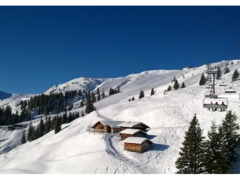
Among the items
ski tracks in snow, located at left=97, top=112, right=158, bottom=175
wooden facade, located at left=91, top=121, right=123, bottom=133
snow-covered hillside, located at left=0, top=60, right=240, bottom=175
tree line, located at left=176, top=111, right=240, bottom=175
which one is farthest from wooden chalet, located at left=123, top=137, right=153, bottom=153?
wooden facade, located at left=91, top=121, right=123, bottom=133

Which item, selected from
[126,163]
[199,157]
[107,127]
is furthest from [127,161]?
[107,127]

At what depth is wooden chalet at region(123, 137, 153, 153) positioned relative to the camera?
3876 centimetres

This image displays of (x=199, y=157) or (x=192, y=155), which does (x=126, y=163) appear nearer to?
(x=192, y=155)

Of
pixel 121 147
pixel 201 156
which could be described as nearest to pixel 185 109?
pixel 121 147

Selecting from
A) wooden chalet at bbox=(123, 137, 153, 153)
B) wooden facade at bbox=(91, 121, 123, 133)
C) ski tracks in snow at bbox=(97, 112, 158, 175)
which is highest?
wooden facade at bbox=(91, 121, 123, 133)

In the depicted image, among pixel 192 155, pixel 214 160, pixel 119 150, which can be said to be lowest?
pixel 119 150

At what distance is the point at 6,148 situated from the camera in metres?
94.4

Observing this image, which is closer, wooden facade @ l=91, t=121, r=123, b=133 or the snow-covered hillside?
the snow-covered hillside

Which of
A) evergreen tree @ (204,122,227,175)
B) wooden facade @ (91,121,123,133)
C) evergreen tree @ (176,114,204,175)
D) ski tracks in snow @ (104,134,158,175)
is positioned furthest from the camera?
wooden facade @ (91,121,123,133)

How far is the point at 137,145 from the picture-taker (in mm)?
39094

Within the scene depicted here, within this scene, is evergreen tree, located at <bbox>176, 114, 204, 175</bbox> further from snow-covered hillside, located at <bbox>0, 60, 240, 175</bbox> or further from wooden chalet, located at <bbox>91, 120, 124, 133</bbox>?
wooden chalet, located at <bbox>91, 120, 124, 133</bbox>

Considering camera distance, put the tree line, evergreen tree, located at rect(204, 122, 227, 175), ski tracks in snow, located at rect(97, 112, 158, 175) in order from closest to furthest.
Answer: evergreen tree, located at rect(204, 122, 227, 175) < the tree line < ski tracks in snow, located at rect(97, 112, 158, 175)

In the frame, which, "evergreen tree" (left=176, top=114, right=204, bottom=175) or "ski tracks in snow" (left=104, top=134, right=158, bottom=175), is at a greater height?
"evergreen tree" (left=176, top=114, right=204, bottom=175)
